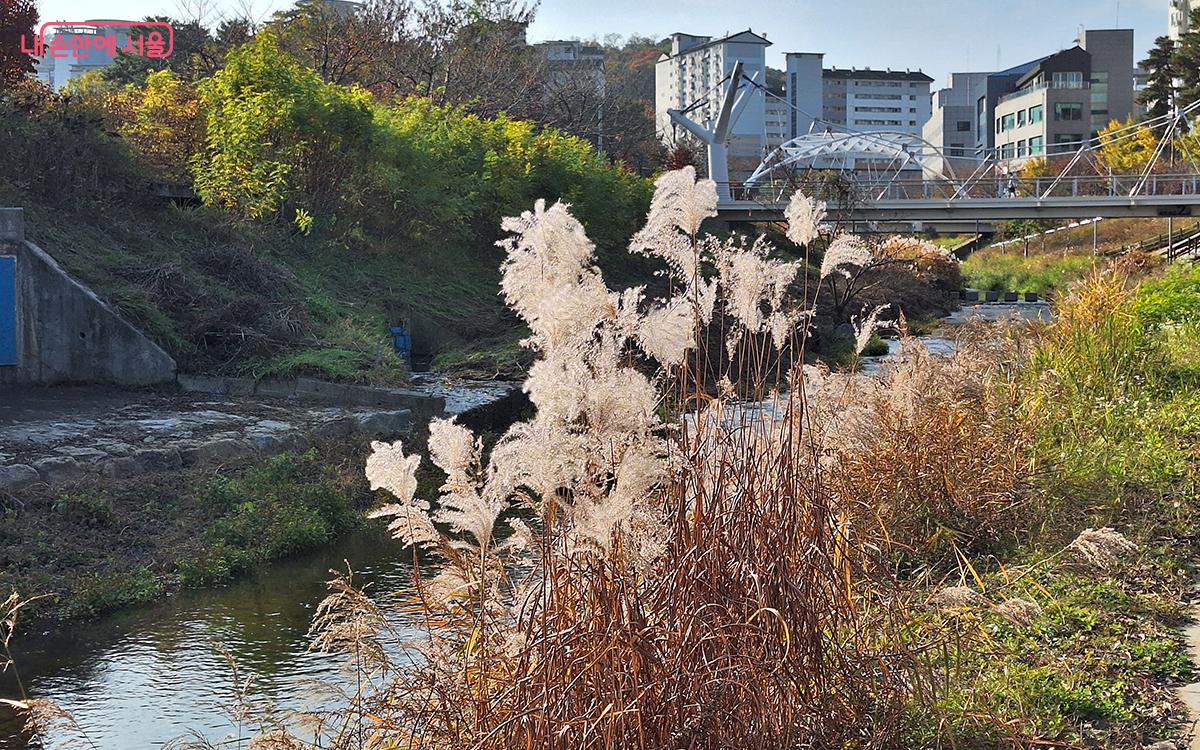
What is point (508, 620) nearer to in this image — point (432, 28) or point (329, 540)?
point (329, 540)

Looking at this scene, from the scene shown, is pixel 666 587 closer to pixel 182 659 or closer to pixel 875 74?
pixel 182 659

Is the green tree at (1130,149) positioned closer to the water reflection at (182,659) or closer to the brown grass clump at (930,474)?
the brown grass clump at (930,474)

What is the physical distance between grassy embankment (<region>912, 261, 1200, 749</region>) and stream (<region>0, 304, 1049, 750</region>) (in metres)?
2.52

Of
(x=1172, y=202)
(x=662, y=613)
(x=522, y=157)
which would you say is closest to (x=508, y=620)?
(x=662, y=613)

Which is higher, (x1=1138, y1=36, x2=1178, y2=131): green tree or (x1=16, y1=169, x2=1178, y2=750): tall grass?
(x1=1138, y1=36, x2=1178, y2=131): green tree

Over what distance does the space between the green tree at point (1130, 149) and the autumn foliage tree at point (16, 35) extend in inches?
1731

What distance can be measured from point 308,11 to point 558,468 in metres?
31.0

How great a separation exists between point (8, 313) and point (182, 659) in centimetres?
674

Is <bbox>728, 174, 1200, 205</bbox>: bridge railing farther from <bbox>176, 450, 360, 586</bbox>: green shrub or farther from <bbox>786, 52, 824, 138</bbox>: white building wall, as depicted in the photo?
<bbox>786, 52, 824, 138</bbox>: white building wall

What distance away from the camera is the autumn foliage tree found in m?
17.1

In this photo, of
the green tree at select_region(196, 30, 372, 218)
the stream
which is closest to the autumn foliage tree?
the green tree at select_region(196, 30, 372, 218)

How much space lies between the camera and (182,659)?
251 inches

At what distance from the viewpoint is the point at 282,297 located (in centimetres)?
1454

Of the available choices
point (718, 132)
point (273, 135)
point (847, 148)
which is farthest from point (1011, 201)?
point (273, 135)
